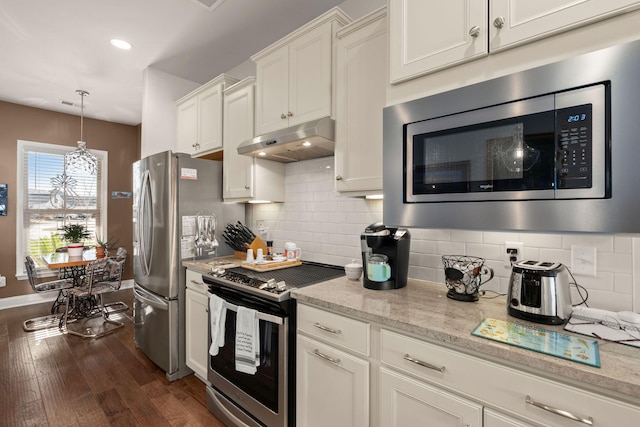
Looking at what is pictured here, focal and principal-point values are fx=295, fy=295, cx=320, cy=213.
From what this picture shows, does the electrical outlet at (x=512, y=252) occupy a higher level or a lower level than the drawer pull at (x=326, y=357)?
higher

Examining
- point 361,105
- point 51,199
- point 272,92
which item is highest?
point 272,92

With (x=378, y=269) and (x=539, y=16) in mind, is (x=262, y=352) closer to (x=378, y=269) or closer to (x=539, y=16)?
(x=378, y=269)

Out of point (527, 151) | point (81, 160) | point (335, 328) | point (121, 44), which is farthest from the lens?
point (81, 160)

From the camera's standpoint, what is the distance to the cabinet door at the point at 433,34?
1126 millimetres

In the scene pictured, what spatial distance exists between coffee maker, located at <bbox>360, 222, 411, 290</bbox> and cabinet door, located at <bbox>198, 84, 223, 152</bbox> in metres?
1.79

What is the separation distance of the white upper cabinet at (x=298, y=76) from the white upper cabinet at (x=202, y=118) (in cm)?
62

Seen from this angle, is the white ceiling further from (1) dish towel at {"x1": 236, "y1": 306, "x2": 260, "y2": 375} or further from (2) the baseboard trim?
(2) the baseboard trim

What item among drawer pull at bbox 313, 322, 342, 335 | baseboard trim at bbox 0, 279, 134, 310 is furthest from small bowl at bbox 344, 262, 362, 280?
baseboard trim at bbox 0, 279, 134, 310

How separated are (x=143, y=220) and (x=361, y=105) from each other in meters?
2.21

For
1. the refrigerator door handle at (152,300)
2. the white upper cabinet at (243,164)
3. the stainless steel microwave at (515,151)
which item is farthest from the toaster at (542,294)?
the refrigerator door handle at (152,300)

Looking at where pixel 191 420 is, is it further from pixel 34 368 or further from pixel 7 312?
pixel 7 312

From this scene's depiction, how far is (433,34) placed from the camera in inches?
48.7

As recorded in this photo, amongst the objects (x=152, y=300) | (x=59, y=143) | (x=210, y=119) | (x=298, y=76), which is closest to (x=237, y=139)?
(x=210, y=119)

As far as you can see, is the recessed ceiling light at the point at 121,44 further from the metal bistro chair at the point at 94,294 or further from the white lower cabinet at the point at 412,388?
the white lower cabinet at the point at 412,388
